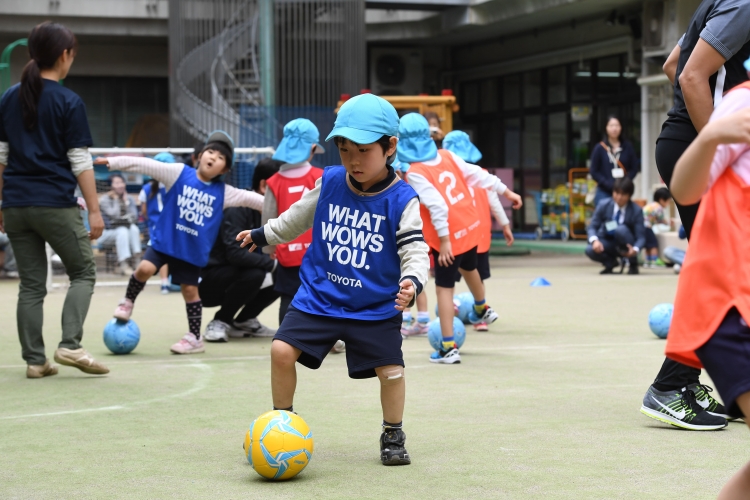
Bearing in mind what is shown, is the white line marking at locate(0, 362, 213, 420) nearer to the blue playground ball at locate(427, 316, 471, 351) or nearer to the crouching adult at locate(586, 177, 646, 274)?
the blue playground ball at locate(427, 316, 471, 351)

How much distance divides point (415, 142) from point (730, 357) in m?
5.06

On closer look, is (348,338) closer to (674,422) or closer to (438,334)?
(674,422)

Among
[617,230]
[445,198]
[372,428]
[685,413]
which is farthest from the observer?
[617,230]

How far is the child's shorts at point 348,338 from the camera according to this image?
4.34 m

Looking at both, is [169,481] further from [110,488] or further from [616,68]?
[616,68]

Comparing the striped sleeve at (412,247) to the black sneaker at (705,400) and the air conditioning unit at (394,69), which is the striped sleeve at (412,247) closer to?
the black sneaker at (705,400)

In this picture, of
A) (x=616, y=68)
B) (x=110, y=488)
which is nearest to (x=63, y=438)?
(x=110, y=488)

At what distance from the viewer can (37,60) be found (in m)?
6.46

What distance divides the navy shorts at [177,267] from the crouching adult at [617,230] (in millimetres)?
8520

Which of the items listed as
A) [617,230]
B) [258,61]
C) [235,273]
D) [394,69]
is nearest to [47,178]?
[235,273]

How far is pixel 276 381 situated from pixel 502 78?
77.0ft

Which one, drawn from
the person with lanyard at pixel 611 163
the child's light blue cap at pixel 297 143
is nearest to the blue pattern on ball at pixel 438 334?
the child's light blue cap at pixel 297 143

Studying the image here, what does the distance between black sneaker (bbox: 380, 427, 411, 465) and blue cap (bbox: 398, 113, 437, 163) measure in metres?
3.47

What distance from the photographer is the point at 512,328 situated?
30.8 feet
